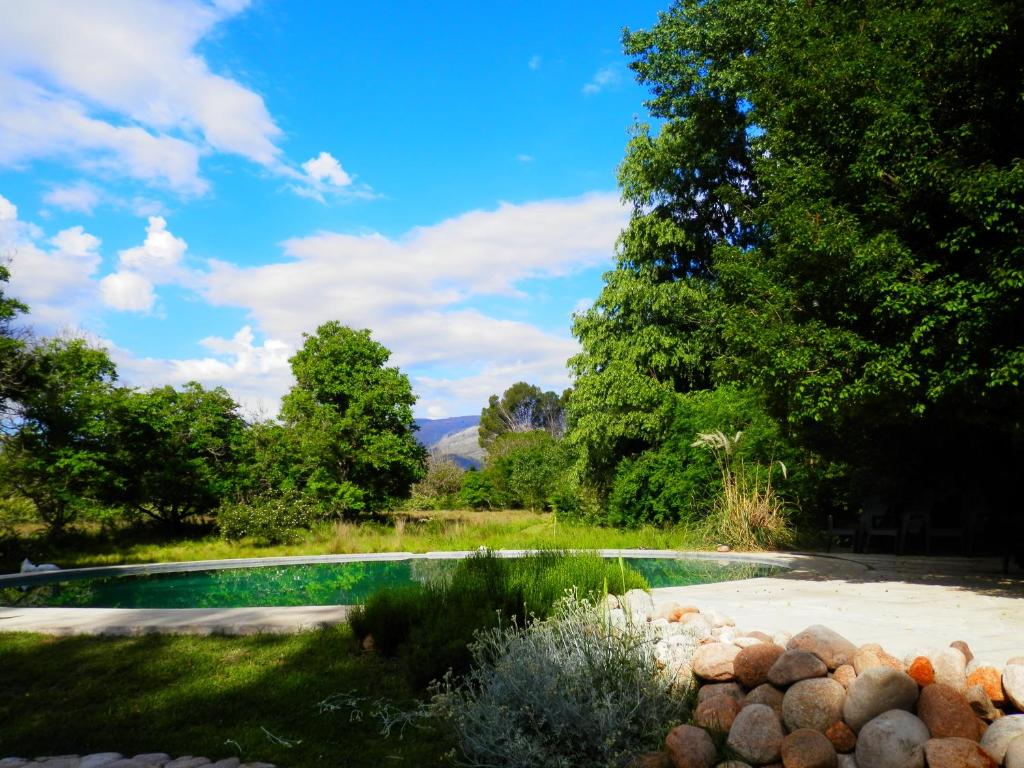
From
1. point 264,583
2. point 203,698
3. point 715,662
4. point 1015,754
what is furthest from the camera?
point 264,583

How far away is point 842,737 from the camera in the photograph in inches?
104

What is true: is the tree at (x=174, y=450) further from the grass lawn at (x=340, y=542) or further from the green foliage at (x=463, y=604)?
the green foliage at (x=463, y=604)

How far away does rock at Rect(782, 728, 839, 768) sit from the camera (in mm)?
2512

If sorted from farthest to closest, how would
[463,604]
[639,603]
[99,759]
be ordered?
[639,603] < [463,604] < [99,759]

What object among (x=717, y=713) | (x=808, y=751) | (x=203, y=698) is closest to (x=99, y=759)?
(x=203, y=698)

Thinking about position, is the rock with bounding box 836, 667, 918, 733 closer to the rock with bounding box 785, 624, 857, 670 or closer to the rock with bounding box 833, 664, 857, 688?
the rock with bounding box 833, 664, 857, 688

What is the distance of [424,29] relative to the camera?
993 cm

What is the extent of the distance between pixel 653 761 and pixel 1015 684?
1.36 meters

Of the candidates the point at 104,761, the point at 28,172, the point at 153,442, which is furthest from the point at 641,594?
the point at 153,442

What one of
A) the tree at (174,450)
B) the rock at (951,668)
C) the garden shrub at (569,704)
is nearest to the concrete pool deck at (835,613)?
the rock at (951,668)

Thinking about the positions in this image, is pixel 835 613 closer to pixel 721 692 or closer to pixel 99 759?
pixel 721 692

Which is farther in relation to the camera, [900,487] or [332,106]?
[332,106]

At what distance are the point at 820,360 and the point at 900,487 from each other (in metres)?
4.49

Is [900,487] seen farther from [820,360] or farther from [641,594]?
[641,594]
